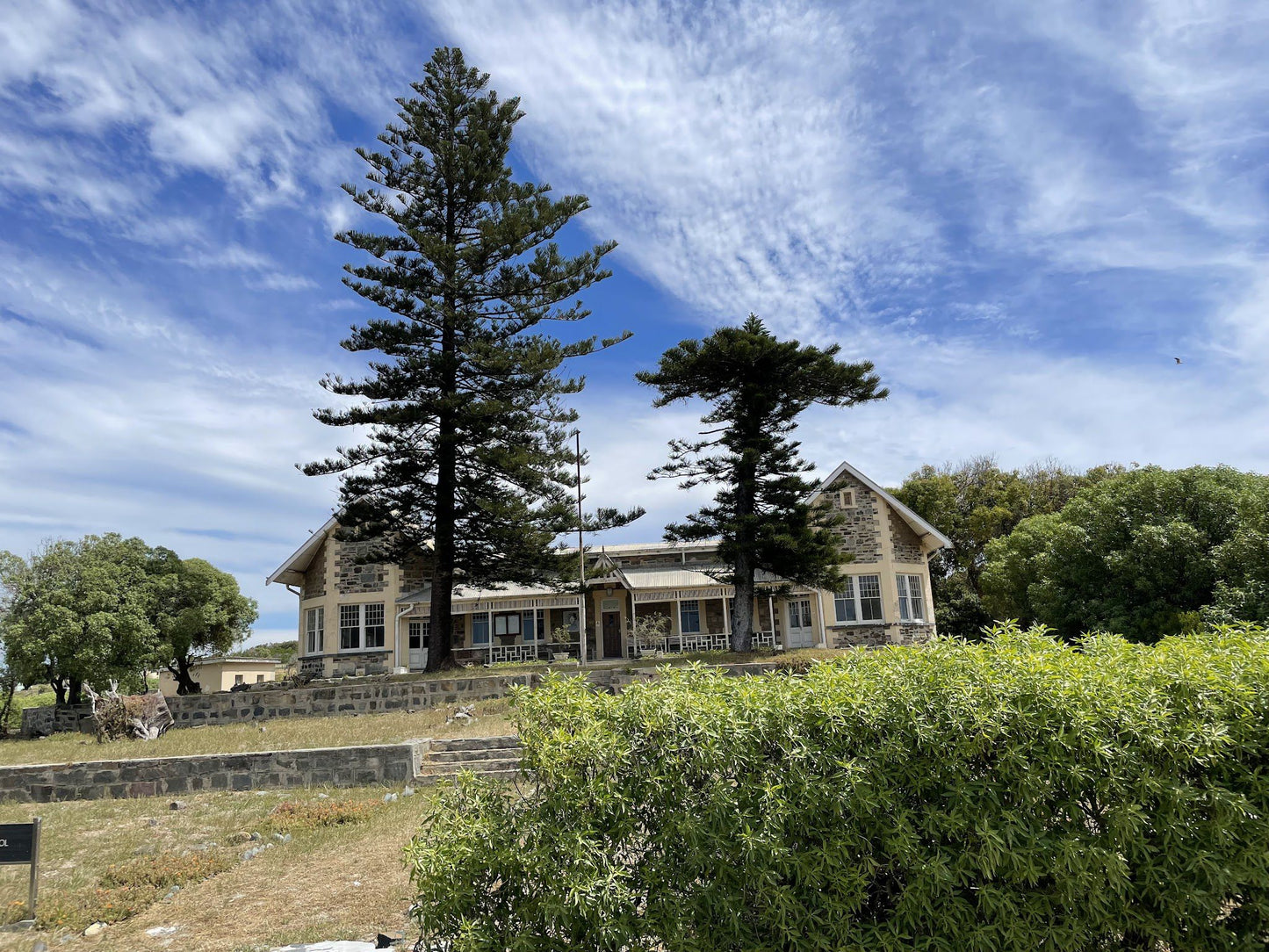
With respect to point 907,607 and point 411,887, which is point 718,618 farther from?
point 411,887

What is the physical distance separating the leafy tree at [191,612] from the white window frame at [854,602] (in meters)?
23.5

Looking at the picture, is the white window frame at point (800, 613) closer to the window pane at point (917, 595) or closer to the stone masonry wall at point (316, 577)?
the window pane at point (917, 595)

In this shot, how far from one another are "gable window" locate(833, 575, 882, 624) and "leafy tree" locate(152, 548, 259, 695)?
23566mm

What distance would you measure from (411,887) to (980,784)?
15.5 feet

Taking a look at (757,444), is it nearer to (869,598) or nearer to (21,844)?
(869,598)

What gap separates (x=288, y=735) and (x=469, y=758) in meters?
4.95

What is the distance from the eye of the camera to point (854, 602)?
947 inches

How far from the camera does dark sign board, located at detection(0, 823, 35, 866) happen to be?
6496 mm

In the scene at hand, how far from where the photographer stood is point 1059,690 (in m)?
3.39

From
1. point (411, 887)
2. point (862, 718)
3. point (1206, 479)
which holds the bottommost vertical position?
point (411, 887)

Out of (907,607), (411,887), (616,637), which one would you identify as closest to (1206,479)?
(907,607)

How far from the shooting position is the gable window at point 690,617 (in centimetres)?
2661

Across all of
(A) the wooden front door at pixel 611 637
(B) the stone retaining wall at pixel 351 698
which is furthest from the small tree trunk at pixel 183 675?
(A) the wooden front door at pixel 611 637

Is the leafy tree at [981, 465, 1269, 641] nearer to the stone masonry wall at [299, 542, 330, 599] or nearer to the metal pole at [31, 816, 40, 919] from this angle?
the metal pole at [31, 816, 40, 919]
